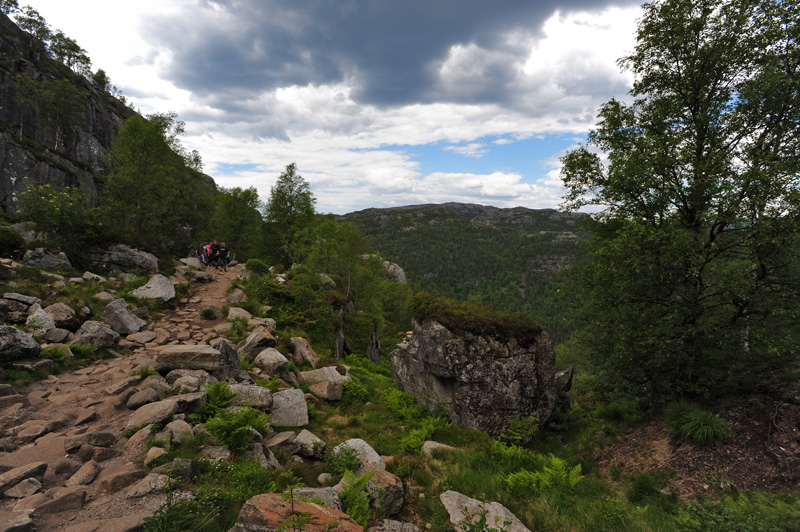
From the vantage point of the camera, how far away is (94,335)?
402 inches

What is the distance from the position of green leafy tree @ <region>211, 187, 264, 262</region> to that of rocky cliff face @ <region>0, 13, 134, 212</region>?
456 inches

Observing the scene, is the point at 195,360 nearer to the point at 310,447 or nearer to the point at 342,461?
the point at 310,447

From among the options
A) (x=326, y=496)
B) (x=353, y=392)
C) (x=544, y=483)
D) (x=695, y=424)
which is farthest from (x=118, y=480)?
(x=695, y=424)

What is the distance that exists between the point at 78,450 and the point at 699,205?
20205mm

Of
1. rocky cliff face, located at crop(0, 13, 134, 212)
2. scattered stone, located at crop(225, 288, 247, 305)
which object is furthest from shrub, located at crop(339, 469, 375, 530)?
rocky cliff face, located at crop(0, 13, 134, 212)

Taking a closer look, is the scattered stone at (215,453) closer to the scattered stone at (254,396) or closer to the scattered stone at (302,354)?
the scattered stone at (254,396)

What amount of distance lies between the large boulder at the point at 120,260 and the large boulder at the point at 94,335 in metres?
8.47

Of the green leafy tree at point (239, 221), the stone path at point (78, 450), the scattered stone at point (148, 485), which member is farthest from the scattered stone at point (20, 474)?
the green leafy tree at point (239, 221)

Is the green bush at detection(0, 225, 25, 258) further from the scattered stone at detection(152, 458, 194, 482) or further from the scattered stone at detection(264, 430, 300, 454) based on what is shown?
the scattered stone at detection(152, 458, 194, 482)

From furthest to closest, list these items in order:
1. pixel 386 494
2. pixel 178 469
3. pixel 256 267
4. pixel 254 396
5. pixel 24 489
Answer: pixel 256 267
pixel 254 396
pixel 386 494
pixel 178 469
pixel 24 489

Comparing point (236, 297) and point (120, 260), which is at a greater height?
point (120, 260)

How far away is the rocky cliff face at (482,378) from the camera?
43.8ft

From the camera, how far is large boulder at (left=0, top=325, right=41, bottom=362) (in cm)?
800

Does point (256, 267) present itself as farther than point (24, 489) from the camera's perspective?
Yes
